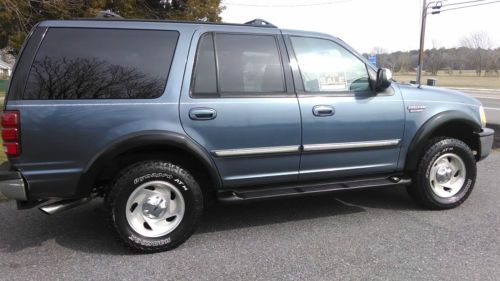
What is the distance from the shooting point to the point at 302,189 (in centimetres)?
418

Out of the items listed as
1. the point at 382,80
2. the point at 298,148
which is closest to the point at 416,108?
the point at 382,80

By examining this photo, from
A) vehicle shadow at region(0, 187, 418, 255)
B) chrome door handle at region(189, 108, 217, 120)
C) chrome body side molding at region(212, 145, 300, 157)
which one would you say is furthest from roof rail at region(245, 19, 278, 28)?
vehicle shadow at region(0, 187, 418, 255)

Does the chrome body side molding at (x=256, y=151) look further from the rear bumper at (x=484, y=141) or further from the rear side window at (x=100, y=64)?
the rear bumper at (x=484, y=141)

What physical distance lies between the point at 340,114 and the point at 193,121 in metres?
1.40

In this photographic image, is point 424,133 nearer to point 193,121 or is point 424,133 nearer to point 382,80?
point 382,80

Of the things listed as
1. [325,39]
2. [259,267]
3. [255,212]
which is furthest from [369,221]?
[325,39]

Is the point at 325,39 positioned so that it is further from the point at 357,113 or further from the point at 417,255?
the point at 417,255

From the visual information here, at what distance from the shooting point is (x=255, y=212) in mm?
4734

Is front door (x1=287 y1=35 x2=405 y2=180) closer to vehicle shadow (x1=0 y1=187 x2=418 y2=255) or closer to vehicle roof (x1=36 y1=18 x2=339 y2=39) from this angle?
vehicle roof (x1=36 y1=18 x2=339 y2=39)

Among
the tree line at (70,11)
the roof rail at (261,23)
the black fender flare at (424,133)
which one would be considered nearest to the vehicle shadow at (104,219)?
the black fender flare at (424,133)

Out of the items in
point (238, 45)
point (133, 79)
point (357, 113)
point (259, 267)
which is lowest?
point (259, 267)

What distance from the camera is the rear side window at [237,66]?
3834 mm

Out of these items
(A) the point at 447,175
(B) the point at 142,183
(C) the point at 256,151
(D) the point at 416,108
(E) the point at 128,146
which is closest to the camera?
(E) the point at 128,146

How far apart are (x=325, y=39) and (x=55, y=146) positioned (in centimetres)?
262
